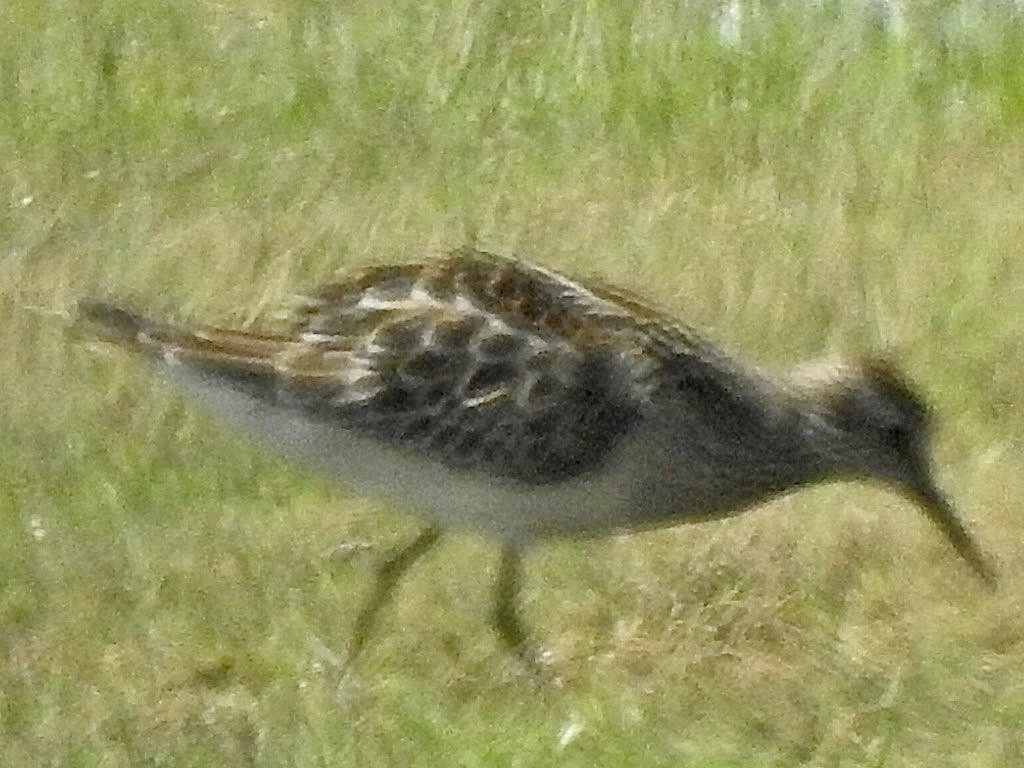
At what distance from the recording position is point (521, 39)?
26.0 ft

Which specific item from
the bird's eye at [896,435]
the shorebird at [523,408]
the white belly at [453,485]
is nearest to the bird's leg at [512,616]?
the shorebird at [523,408]

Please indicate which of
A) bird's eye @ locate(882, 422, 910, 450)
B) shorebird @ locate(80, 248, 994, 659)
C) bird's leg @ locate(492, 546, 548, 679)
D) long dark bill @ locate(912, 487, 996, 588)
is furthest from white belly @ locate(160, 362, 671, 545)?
long dark bill @ locate(912, 487, 996, 588)

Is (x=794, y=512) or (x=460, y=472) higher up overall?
(x=460, y=472)

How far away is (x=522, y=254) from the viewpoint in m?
6.86

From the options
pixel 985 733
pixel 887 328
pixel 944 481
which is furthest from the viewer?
pixel 887 328

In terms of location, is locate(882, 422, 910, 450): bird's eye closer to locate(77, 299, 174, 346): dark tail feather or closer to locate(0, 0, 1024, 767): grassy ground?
locate(0, 0, 1024, 767): grassy ground

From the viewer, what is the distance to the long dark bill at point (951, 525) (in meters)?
5.25

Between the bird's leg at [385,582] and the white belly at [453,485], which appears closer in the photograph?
the white belly at [453,485]

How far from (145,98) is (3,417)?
1.90 meters

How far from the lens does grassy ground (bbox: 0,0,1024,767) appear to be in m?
5.00

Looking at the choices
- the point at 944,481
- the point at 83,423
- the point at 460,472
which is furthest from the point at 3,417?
the point at 944,481

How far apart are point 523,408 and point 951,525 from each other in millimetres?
1079

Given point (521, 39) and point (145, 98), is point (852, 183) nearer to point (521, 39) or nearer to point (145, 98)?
point (521, 39)

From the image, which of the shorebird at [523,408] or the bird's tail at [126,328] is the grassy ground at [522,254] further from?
the bird's tail at [126,328]
